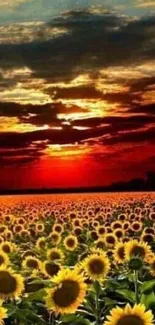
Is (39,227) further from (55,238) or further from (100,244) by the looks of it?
(100,244)

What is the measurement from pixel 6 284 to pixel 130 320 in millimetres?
719

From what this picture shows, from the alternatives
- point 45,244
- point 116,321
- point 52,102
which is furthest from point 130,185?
point 116,321

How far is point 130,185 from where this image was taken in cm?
607

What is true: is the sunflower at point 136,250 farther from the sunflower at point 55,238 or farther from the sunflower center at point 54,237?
the sunflower center at point 54,237

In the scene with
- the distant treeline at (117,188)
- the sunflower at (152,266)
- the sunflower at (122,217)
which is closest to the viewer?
the sunflower at (152,266)

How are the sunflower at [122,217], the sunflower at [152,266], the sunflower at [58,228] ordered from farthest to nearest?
the sunflower at [122,217] → the sunflower at [58,228] → the sunflower at [152,266]

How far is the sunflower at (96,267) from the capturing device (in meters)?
2.89

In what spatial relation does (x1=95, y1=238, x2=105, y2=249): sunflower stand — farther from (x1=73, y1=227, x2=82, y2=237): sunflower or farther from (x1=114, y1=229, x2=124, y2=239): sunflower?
(x1=73, y1=227, x2=82, y2=237): sunflower

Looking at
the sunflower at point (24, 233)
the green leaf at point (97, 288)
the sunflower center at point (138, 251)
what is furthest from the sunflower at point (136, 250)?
the sunflower at point (24, 233)

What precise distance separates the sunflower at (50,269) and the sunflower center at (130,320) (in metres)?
1.23

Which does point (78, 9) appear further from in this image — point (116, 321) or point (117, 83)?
point (116, 321)

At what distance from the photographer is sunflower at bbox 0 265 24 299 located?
244 cm

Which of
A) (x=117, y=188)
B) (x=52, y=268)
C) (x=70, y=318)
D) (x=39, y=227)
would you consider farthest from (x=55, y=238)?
(x=70, y=318)

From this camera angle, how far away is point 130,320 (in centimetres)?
181
